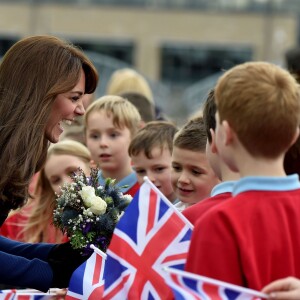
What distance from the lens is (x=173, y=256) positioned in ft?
15.8

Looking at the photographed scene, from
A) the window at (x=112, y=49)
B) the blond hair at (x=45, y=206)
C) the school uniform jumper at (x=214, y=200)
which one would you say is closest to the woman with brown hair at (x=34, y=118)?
the school uniform jumper at (x=214, y=200)

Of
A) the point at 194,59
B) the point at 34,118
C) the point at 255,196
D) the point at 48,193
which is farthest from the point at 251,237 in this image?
the point at 194,59

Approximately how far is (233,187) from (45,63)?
5.28 feet

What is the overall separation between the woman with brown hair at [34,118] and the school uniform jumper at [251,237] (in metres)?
1.49

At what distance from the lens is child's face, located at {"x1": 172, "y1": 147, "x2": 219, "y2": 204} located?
646cm

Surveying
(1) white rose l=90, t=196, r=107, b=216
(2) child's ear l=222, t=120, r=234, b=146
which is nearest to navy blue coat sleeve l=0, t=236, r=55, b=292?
(1) white rose l=90, t=196, r=107, b=216

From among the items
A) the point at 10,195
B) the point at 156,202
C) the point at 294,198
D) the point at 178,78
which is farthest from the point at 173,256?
the point at 178,78

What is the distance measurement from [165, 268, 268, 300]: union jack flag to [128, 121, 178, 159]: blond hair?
3377mm

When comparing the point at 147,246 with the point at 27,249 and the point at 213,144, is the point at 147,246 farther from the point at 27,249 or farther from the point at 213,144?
the point at 27,249

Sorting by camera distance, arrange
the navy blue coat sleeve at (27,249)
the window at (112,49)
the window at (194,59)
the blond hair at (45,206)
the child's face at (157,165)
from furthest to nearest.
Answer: the window at (112,49) < the window at (194,59) < the blond hair at (45,206) < the child's face at (157,165) < the navy blue coat sleeve at (27,249)

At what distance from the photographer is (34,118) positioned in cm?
576

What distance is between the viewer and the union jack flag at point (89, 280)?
5.57m

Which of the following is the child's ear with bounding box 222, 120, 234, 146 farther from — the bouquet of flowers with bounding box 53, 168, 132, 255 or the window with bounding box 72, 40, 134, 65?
the window with bounding box 72, 40, 134, 65

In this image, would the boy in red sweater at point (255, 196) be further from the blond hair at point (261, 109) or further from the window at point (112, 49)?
the window at point (112, 49)
